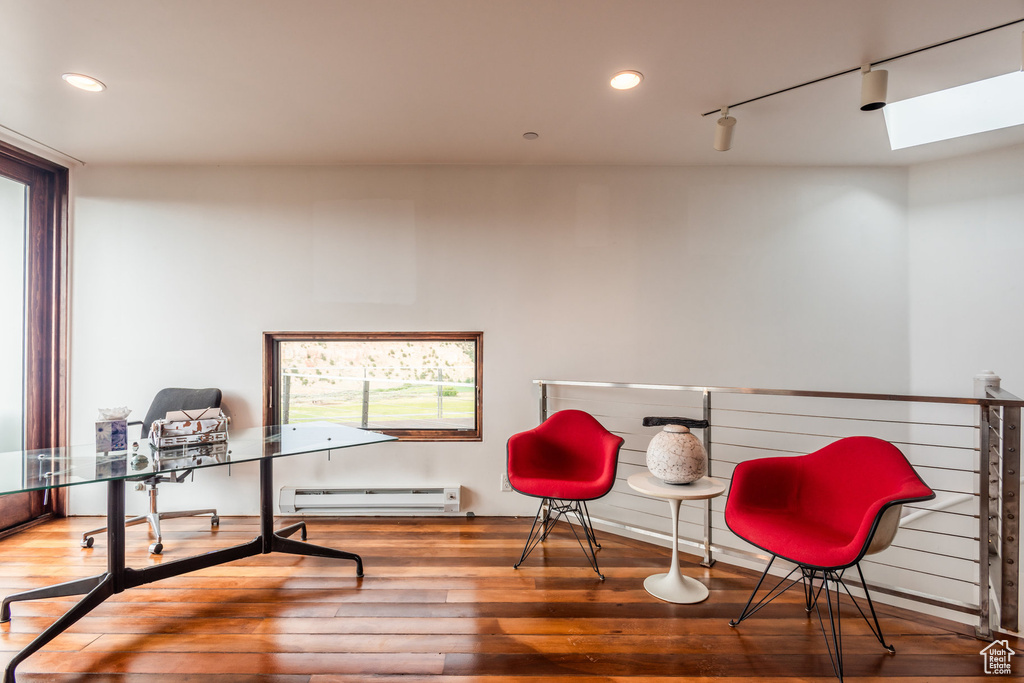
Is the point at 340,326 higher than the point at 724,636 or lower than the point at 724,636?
higher

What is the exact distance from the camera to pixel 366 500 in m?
3.71

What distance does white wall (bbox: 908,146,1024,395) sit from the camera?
3414mm

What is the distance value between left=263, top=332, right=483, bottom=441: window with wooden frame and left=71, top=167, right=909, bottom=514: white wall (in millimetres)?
173

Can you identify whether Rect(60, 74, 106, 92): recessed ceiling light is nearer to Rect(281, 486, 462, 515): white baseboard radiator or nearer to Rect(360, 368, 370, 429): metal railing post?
Rect(360, 368, 370, 429): metal railing post

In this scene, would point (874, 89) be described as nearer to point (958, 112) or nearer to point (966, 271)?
point (958, 112)

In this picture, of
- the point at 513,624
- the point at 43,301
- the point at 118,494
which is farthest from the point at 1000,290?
the point at 43,301

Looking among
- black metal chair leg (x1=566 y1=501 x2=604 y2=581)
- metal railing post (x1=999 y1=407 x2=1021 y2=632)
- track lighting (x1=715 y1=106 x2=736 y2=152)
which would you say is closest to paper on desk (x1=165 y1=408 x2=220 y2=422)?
black metal chair leg (x1=566 y1=501 x2=604 y2=581)

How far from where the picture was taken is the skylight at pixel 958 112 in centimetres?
309

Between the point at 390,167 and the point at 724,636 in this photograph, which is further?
the point at 390,167

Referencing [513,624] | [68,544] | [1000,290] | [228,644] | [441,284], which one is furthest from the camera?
[441,284]

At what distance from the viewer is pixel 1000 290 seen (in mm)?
3461

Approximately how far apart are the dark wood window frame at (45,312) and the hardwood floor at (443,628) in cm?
85

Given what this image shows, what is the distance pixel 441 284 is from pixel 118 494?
2.31 meters

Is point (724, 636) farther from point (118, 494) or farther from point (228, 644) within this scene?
point (118, 494)
